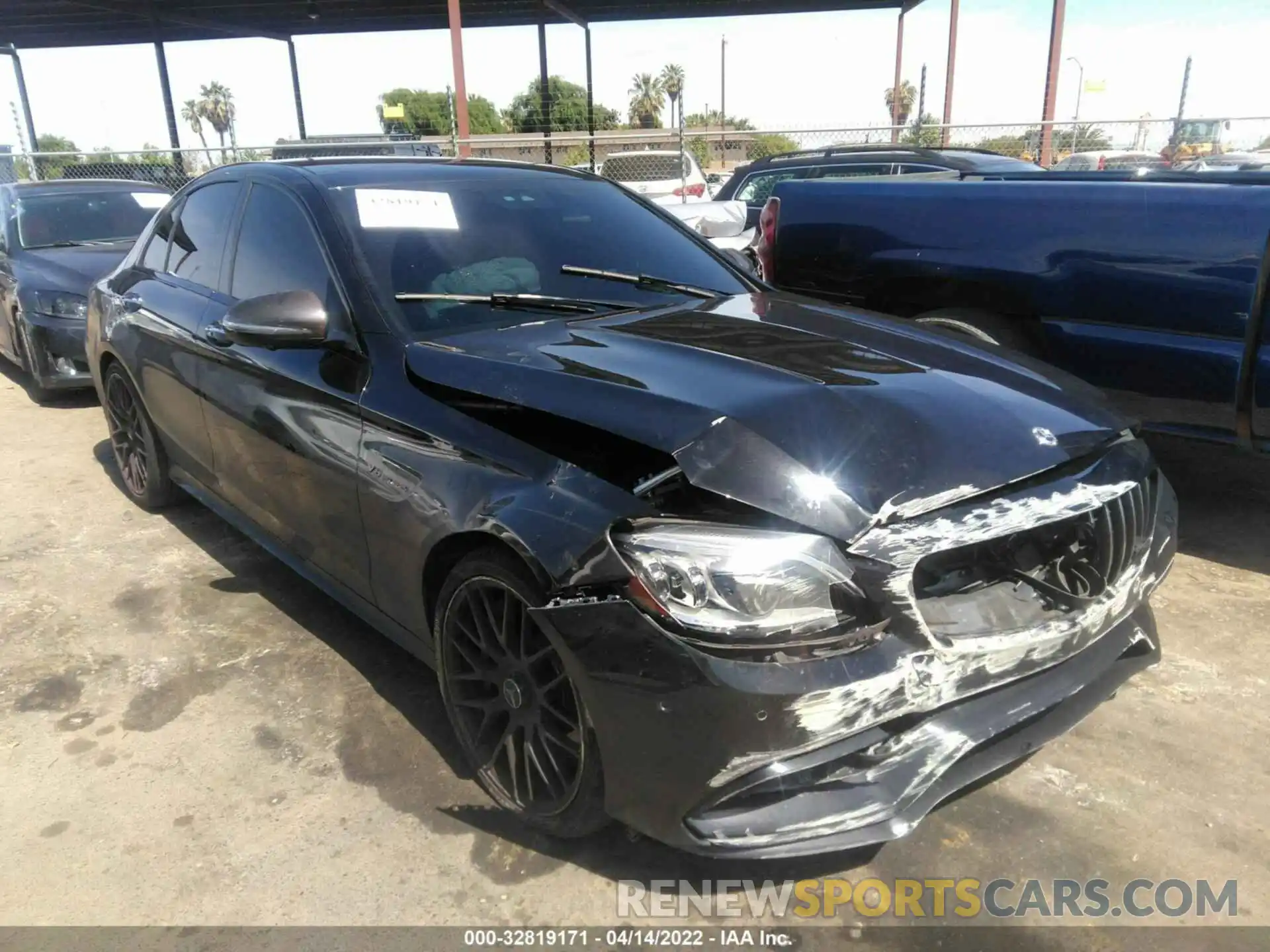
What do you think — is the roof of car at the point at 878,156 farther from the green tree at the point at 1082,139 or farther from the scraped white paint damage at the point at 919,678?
the scraped white paint damage at the point at 919,678

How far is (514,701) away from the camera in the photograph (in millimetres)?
2416

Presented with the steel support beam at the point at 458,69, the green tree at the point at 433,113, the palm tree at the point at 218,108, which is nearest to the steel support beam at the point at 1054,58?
the steel support beam at the point at 458,69

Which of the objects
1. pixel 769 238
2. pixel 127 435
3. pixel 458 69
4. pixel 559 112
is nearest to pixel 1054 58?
pixel 458 69

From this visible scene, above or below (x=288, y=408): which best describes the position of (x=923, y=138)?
above

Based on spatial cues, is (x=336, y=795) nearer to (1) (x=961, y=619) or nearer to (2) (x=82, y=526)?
(1) (x=961, y=619)

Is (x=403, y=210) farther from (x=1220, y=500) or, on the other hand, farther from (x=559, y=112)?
(x=559, y=112)

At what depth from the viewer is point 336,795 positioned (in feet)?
8.78

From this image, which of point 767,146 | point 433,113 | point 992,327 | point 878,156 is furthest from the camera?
point 433,113

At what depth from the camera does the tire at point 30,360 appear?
23.2 feet

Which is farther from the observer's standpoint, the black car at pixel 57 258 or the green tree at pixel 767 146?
the green tree at pixel 767 146

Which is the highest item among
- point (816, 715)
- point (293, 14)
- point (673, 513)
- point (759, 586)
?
point (293, 14)

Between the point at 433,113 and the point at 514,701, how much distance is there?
7015cm

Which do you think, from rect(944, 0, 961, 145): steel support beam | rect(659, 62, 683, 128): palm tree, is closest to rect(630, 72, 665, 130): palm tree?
rect(659, 62, 683, 128): palm tree

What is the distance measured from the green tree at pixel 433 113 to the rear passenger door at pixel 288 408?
200 feet
